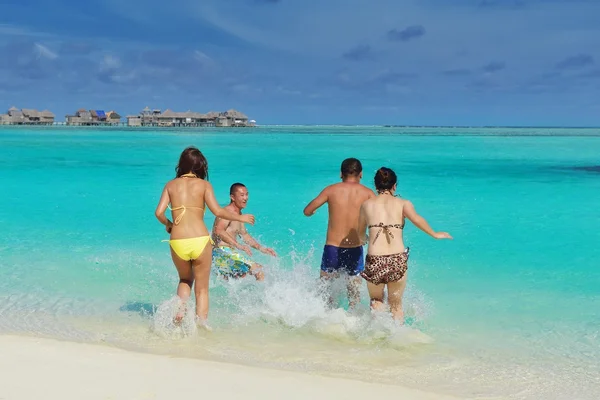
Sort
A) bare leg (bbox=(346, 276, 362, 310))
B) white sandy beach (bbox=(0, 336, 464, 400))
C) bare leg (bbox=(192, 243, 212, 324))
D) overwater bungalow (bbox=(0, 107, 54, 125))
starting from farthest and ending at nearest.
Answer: overwater bungalow (bbox=(0, 107, 54, 125)) → bare leg (bbox=(346, 276, 362, 310)) → bare leg (bbox=(192, 243, 212, 324)) → white sandy beach (bbox=(0, 336, 464, 400))

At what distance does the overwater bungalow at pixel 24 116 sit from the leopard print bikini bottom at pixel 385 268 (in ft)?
458

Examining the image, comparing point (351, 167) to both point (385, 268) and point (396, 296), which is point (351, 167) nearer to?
point (385, 268)

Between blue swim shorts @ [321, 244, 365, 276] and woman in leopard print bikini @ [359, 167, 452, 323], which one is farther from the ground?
woman in leopard print bikini @ [359, 167, 452, 323]

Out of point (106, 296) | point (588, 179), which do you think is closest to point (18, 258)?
point (106, 296)

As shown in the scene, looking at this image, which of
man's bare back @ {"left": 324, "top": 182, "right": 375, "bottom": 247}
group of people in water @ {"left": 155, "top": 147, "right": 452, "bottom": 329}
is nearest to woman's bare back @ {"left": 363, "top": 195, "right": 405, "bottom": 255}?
group of people in water @ {"left": 155, "top": 147, "right": 452, "bottom": 329}

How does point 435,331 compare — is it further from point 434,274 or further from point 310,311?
point 434,274

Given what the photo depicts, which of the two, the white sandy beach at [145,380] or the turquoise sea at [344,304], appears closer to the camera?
the white sandy beach at [145,380]

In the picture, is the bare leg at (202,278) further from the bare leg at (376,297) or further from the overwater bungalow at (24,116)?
the overwater bungalow at (24,116)

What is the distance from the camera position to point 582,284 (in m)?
7.74

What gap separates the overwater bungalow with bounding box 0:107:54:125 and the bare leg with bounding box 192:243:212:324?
138782 millimetres

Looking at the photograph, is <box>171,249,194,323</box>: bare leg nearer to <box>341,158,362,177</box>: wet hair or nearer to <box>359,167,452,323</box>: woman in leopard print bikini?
<box>359,167,452,323</box>: woman in leopard print bikini

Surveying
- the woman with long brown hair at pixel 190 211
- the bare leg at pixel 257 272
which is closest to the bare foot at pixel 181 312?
the woman with long brown hair at pixel 190 211

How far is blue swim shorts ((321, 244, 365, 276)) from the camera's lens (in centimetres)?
561

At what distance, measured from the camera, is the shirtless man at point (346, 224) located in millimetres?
5531
